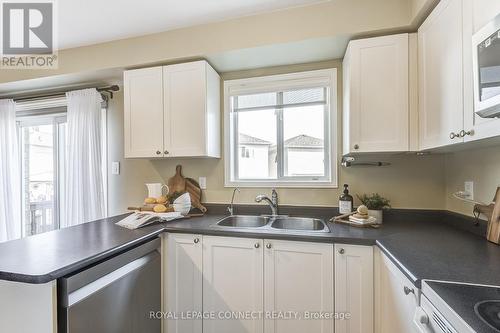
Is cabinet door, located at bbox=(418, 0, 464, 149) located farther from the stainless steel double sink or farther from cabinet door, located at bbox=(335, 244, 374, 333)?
the stainless steel double sink

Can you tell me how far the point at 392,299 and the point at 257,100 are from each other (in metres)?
1.78

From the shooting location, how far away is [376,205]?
1.77m

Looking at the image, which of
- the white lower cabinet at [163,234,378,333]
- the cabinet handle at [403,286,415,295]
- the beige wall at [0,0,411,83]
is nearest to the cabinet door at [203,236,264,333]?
the white lower cabinet at [163,234,378,333]

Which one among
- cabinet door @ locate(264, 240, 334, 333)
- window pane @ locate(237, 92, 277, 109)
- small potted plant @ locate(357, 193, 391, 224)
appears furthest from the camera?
window pane @ locate(237, 92, 277, 109)

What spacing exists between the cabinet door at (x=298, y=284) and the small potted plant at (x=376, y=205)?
551 mm

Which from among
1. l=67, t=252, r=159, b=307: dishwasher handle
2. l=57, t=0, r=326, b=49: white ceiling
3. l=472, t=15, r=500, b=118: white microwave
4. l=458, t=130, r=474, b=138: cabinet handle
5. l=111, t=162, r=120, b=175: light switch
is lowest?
l=67, t=252, r=159, b=307: dishwasher handle

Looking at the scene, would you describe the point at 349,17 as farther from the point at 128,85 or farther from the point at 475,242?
the point at 128,85

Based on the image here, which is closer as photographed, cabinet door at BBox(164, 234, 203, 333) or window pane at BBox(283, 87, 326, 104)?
cabinet door at BBox(164, 234, 203, 333)

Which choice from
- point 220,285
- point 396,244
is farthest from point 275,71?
point 220,285

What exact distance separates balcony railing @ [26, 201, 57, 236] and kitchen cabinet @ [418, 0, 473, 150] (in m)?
3.60

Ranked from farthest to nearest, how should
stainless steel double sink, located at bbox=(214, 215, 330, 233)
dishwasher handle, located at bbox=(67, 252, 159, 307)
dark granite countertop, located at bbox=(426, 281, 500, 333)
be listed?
stainless steel double sink, located at bbox=(214, 215, 330, 233) < dishwasher handle, located at bbox=(67, 252, 159, 307) < dark granite countertop, located at bbox=(426, 281, 500, 333)

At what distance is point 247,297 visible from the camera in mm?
1541

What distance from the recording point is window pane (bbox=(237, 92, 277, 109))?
2.23m

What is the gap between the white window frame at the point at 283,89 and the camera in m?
2.01
